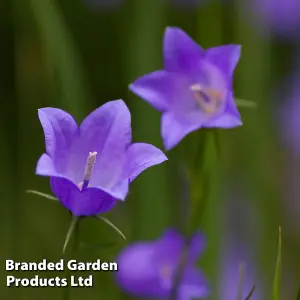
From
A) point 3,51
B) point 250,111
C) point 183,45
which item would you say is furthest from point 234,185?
point 183,45

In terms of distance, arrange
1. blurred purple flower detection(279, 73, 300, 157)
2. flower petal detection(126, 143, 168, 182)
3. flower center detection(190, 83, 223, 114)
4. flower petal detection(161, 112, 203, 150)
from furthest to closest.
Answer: blurred purple flower detection(279, 73, 300, 157) → flower center detection(190, 83, 223, 114) → flower petal detection(161, 112, 203, 150) → flower petal detection(126, 143, 168, 182)

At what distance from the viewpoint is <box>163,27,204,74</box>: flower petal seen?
74cm

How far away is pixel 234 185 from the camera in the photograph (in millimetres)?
1407

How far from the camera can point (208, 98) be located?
2.87 feet

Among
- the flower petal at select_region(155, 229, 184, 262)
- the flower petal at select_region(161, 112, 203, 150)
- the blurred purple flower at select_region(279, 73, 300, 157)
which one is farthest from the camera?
the blurred purple flower at select_region(279, 73, 300, 157)

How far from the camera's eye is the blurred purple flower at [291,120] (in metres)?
1.54

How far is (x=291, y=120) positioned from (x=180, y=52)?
84 cm

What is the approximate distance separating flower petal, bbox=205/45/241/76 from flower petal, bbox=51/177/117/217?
189 mm

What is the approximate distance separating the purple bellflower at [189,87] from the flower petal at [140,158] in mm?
60

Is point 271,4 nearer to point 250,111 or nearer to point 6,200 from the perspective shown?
point 250,111

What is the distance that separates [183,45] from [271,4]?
85cm

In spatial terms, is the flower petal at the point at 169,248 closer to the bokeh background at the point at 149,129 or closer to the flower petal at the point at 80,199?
the bokeh background at the point at 149,129

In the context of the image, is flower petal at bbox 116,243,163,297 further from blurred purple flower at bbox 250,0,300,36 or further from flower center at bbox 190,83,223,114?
A: blurred purple flower at bbox 250,0,300,36

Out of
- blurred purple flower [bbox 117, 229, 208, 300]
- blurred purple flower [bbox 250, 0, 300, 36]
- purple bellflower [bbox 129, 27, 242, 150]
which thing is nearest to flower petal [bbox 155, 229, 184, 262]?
blurred purple flower [bbox 117, 229, 208, 300]
